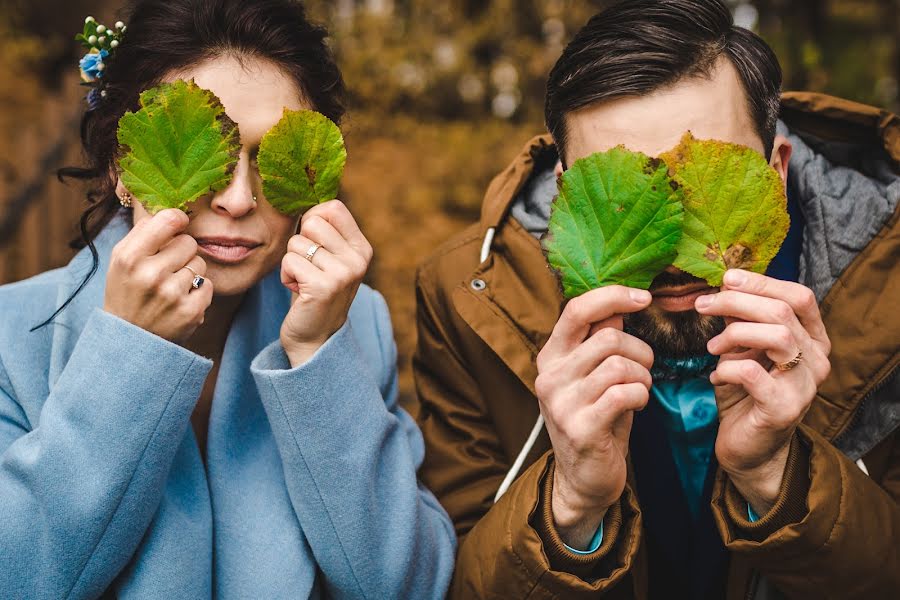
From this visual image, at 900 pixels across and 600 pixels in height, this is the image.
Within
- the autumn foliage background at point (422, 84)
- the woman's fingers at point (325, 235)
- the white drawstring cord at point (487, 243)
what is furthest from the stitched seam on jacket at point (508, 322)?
the autumn foliage background at point (422, 84)

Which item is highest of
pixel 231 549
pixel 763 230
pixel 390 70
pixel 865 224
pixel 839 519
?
pixel 763 230

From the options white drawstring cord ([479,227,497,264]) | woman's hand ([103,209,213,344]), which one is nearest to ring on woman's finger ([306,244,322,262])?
woman's hand ([103,209,213,344])

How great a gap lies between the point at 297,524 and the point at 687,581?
3.47 feet

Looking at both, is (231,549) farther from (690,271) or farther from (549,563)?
(690,271)

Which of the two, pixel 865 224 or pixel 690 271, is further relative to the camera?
pixel 865 224

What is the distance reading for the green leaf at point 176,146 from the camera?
168 centimetres

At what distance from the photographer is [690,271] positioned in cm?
165

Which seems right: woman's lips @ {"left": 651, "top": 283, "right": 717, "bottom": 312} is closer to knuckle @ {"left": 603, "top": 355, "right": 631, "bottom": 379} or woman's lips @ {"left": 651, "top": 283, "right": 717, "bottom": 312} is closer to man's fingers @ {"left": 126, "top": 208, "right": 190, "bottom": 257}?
knuckle @ {"left": 603, "top": 355, "right": 631, "bottom": 379}

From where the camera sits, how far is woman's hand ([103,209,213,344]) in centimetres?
161

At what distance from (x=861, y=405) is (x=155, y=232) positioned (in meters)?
1.69

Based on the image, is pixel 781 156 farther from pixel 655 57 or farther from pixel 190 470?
pixel 190 470

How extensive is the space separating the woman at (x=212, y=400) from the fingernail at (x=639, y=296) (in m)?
0.57

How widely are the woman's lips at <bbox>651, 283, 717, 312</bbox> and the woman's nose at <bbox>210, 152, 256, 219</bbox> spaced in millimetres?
915

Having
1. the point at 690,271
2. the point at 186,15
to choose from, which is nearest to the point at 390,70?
the point at 186,15
